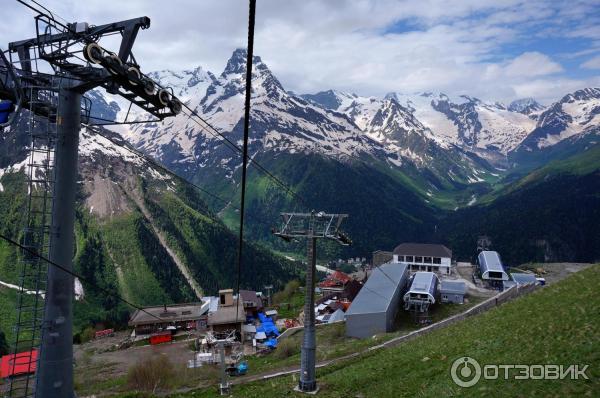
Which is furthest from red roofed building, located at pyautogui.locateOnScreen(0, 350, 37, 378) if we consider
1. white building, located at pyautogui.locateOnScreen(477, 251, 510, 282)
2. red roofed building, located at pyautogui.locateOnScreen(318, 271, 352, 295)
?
red roofed building, located at pyautogui.locateOnScreen(318, 271, 352, 295)

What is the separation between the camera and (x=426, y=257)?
110875 millimetres

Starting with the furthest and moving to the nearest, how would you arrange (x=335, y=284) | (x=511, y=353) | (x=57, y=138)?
(x=335, y=284), (x=511, y=353), (x=57, y=138)

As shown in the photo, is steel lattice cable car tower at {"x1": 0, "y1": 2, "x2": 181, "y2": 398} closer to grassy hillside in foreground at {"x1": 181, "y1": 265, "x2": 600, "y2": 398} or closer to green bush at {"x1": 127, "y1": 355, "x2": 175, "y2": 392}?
grassy hillside in foreground at {"x1": 181, "y1": 265, "x2": 600, "y2": 398}

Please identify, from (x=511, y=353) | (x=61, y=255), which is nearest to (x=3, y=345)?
(x=61, y=255)

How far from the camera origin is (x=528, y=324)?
26.0 m

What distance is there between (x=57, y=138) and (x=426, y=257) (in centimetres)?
10682

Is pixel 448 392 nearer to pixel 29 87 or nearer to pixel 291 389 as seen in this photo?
pixel 291 389

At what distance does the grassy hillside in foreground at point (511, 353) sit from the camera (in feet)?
59.1

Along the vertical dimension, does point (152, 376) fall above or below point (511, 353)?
below

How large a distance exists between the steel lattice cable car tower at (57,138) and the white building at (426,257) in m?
104

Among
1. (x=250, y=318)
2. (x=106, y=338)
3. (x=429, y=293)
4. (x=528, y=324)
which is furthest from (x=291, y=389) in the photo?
(x=106, y=338)

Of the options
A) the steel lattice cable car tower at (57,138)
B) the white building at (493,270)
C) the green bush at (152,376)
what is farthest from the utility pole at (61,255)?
the white building at (493,270)

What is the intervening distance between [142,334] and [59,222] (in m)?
99.4

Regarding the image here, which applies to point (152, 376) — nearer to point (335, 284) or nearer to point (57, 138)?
point (57, 138)
